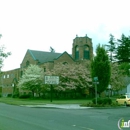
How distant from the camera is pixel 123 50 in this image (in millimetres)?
75688

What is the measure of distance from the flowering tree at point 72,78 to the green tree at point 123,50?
1180 inches

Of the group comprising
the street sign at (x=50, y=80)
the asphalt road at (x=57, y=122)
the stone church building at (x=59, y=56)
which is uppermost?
the stone church building at (x=59, y=56)

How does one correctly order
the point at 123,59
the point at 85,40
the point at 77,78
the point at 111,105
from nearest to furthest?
the point at 111,105, the point at 77,78, the point at 85,40, the point at 123,59

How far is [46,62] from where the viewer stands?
53.9 metres

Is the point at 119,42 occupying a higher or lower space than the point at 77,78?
higher

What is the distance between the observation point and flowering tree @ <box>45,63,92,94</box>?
45.7 metres

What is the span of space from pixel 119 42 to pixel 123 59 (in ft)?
19.9

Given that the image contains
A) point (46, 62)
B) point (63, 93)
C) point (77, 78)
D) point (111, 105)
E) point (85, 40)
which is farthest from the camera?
point (85, 40)

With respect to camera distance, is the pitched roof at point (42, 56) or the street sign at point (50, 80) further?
the pitched roof at point (42, 56)

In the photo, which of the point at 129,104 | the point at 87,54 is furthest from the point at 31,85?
the point at 129,104

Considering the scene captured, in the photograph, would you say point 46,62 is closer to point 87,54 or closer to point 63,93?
point 63,93

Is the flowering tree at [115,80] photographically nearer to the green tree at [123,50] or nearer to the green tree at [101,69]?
the green tree at [101,69]

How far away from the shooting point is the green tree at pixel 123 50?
74312 mm

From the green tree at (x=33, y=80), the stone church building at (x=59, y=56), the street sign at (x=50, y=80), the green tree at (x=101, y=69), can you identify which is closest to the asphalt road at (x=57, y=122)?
the green tree at (x=101, y=69)
